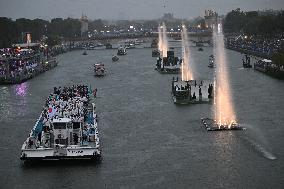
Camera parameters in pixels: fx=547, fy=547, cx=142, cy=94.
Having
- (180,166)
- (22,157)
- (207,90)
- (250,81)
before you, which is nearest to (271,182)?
(180,166)

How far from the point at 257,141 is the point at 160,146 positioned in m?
3.25

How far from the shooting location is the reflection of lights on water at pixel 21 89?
1271 inches

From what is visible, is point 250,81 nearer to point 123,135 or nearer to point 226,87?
point 226,87

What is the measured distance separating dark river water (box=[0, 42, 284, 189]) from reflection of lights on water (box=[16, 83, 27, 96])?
1.04m

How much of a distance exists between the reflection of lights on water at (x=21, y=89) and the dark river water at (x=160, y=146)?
1.04 meters

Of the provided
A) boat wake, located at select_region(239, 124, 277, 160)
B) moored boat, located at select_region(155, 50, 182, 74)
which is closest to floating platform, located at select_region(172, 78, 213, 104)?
boat wake, located at select_region(239, 124, 277, 160)

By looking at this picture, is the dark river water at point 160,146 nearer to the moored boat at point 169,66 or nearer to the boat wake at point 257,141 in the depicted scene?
the boat wake at point 257,141

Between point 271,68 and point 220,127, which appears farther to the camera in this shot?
point 271,68

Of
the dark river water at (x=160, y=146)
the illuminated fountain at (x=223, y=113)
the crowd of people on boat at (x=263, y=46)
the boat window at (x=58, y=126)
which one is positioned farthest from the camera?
the crowd of people on boat at (x=263, y=46)

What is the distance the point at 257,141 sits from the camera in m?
18.3

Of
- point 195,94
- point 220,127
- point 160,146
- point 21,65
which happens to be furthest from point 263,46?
point 160,146

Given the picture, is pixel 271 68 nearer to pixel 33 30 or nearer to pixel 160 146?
pixel 160 146

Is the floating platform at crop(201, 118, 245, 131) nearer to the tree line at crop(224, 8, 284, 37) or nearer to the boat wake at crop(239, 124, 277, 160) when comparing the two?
the boat wake at crop(239, 124, 277, 160)

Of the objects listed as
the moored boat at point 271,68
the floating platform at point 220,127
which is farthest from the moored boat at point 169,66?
the floating platform at point 220,127
